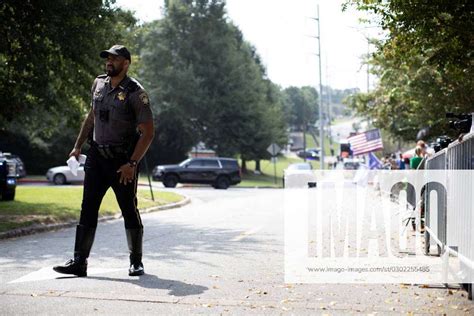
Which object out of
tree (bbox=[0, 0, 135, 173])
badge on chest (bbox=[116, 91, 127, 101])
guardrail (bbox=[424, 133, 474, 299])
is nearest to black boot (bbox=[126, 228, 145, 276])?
badge on chest (bbox=[116, 91, 127, 101])

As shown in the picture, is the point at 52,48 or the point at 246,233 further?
the point at 52,48

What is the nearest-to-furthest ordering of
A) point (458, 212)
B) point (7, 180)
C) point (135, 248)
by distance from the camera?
point (458, 212) → point (135, 248) → point (7, 180)

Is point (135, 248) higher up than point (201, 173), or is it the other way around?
point (201, 173)

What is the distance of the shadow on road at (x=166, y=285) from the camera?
20.1 feet

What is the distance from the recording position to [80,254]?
671 centimetres

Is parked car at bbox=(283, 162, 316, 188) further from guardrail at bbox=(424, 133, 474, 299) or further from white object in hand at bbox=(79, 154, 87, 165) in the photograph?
white object in hand at bbox=(79, 154, 87, 165)

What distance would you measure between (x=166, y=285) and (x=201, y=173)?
33.9 meters

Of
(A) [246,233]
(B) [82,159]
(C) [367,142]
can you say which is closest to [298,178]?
(C) [367,142]

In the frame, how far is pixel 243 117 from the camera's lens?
60375 mm

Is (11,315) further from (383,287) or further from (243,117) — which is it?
(243,117)

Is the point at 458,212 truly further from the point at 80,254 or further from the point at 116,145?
the point at 80,254

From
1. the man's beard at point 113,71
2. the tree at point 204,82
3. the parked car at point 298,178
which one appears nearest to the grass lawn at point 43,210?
the man's beard at point 113,71

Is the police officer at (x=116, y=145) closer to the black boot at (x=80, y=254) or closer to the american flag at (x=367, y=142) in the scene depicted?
the black boot at (x=80, y=254)

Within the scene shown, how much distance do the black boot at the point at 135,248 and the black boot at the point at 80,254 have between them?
384 millimetres
